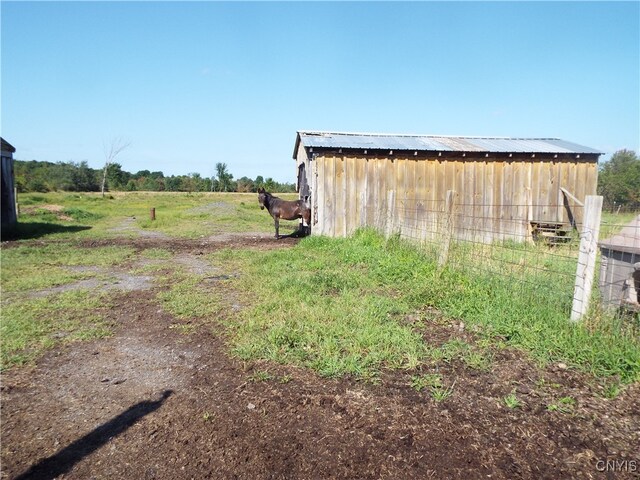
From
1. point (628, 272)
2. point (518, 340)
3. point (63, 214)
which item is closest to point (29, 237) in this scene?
point (63, 214)

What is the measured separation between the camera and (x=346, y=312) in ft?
15.5

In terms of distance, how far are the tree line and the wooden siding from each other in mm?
34996

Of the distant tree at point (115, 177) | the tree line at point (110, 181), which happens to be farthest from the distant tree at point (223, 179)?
the distant tree at point (115, 177)

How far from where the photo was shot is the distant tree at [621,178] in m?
20.3

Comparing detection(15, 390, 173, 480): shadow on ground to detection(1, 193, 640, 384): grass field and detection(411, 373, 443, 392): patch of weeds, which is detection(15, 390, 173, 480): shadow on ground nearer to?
detection(1, 193, 640, 384): grass field

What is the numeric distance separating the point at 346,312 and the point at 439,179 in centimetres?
861

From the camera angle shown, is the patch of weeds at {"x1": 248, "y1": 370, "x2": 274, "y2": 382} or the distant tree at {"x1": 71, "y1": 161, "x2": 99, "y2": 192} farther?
the distant tree at {"x1": 71, "y1": 161, "x2": 99, "y2": 192}

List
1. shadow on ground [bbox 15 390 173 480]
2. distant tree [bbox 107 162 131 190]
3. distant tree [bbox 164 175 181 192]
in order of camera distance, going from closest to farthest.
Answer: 1. shadow on ground [bbox 15 390 173 480]
2. distant tree [bbox 107 162 131 190]
3. distant tree [bbox 164 175 181 192]

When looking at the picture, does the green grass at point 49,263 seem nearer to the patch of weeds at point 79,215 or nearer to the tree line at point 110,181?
the patch of weeds at point 79,215

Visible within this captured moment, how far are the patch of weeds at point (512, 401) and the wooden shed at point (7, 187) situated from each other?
1545cm

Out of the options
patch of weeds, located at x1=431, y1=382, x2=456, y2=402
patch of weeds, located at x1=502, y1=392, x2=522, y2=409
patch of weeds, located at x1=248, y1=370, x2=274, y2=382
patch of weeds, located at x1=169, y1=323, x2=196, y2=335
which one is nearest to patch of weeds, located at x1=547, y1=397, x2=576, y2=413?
patch of weeds, located at x1=502, y1=392, x2=522, y2=409

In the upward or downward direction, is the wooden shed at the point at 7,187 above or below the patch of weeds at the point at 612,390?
above

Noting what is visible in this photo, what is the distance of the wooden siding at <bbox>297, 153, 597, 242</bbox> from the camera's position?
1150 centimetres

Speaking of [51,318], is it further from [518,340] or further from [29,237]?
[29,237]
